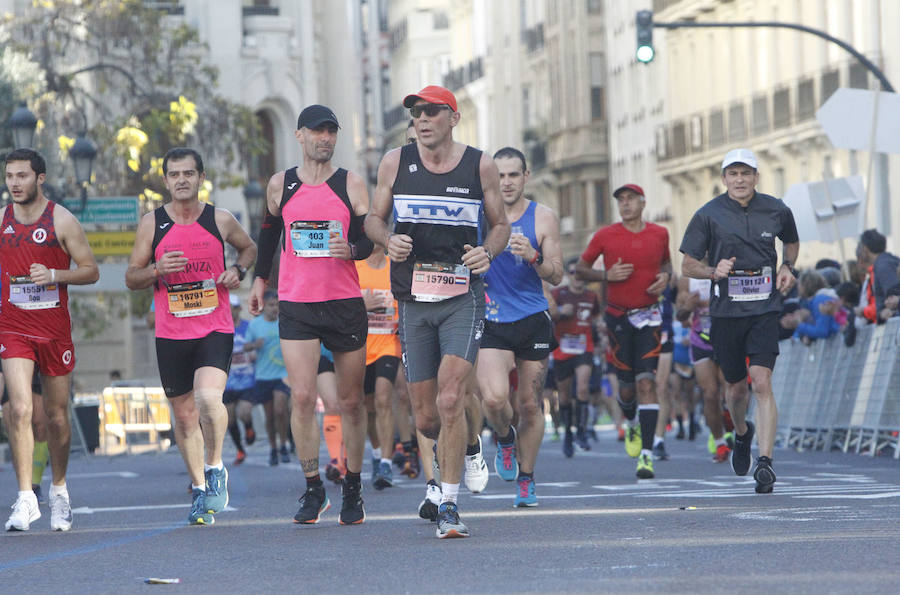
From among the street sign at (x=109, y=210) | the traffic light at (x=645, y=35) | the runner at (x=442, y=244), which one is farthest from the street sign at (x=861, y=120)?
the street sign at (x=109, y=210)

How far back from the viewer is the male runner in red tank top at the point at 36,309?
12055mm

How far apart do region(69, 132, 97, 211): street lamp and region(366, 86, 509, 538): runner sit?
19.8 meters

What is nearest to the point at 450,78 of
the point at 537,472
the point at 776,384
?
the point at 776,384

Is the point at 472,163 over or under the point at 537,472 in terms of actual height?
over

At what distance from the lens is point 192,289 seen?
12148mm

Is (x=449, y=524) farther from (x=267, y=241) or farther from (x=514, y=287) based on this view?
(x=514, y=287)

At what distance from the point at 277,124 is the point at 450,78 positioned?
36350 millimetres

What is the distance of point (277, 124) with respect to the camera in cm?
5922

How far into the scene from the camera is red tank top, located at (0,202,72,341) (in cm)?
1212

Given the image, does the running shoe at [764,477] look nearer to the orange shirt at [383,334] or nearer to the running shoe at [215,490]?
the running shoe at [215,490]

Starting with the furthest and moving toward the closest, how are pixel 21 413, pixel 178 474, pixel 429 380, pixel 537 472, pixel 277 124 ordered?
pixel 277 124 < pixel 178 474 < pixel 537 472 < pixel 21 413 < pixel 429 380

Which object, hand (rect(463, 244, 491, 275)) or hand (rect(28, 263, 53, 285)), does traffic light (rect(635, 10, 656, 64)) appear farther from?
hand (rect(463, 244, 491, 275))

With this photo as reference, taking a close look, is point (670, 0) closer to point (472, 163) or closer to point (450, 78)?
point (450, 78)

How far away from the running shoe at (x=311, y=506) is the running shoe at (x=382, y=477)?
3875mm
